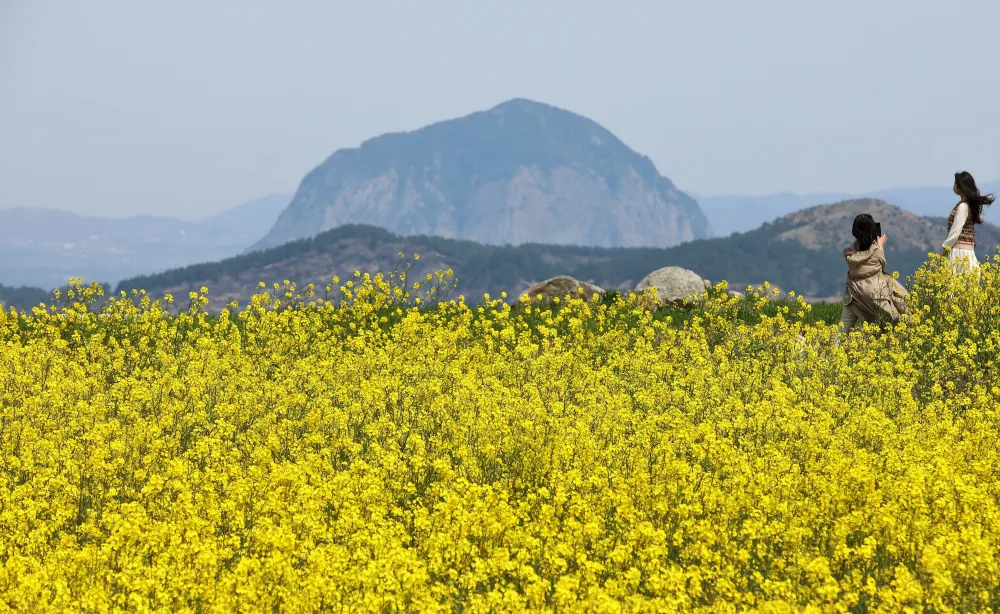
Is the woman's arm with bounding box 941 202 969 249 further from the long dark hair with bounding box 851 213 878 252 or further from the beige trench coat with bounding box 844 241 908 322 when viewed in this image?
the long dark hair with bounding box 851 213 878 252

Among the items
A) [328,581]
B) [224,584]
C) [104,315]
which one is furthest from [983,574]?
[104,315]

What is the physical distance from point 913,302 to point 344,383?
11218mm

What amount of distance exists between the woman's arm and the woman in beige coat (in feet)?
6.65

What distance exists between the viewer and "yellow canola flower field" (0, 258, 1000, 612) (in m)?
6.35

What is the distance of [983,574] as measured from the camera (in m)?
6.36

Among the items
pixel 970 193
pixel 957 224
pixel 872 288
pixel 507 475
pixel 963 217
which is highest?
pixel 970 193

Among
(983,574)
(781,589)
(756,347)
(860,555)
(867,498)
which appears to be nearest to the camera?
(781,589)

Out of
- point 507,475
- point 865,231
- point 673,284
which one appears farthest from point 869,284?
point 507,475

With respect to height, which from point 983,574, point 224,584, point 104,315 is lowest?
point 983,574

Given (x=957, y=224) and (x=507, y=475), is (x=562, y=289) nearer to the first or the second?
(x=957, y=224)

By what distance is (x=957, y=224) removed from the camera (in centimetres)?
1608

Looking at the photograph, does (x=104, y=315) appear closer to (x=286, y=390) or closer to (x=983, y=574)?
(x=286, y=390)

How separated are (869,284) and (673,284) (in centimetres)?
711

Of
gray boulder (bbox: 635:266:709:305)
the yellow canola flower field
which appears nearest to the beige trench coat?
the yellow canola flower field
